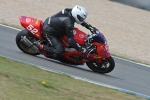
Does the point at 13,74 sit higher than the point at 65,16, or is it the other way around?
the point at 65,16

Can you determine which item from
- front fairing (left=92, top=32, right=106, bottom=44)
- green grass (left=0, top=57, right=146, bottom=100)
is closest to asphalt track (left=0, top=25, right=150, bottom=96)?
front fairing (left=92, top=32, right=106, bottom=44)

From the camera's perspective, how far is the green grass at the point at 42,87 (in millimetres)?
6035

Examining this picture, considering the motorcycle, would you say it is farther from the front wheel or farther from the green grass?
the green grass

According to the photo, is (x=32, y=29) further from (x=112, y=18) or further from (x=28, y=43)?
(x=112, y=18)

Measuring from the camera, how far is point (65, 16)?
31.1 ft

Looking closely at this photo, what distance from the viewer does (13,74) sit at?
271 inches

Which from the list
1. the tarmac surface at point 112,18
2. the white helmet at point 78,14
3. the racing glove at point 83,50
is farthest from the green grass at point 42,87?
the tarmac surface at point 112,18

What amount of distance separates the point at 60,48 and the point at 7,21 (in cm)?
557

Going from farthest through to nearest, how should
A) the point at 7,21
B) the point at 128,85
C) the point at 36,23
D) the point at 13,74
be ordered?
the point at 7,21 < the point at 36,23 < the point at 128,85 < the point at 13,74

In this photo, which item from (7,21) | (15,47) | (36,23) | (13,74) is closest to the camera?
(13,74)

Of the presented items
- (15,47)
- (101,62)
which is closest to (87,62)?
(101,62)

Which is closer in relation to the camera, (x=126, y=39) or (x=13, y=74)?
(x=13, y=74)

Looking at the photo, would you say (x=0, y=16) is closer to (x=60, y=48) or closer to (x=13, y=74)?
(x=60, y=48)

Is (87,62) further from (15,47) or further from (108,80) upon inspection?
(15,47)
